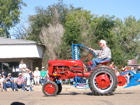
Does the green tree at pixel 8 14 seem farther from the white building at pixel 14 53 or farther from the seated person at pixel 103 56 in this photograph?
the seated person at pixel 103 56

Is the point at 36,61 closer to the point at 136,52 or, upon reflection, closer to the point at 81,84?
the point at 81,84

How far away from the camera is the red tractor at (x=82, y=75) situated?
12.4m

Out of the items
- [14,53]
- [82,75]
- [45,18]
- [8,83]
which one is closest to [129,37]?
[45,18]

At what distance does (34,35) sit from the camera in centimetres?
4588

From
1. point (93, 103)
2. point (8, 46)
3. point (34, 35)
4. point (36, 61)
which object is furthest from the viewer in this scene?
point (34, 35)

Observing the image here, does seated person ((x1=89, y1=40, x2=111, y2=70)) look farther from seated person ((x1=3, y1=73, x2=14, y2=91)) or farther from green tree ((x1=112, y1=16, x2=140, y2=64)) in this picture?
green tree ((x1=112, y1=16, x2=140, y2=64))

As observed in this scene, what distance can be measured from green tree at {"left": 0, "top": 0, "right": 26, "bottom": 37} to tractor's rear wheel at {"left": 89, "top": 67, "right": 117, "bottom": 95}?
40074 mm

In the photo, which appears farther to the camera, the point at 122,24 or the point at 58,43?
the point at 122,24

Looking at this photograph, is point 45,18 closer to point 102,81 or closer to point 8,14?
point 8,14

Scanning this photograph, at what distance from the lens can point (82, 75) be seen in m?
13.0

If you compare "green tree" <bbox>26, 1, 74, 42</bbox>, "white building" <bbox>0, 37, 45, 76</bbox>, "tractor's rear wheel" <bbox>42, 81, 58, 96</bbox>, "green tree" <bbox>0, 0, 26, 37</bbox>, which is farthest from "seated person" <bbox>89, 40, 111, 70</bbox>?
"green tree" <bbox>0, 0, 26, 37</bbox>

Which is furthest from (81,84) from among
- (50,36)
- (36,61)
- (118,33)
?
(118,33)

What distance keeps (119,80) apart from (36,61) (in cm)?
2126

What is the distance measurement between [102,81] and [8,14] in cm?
4294
